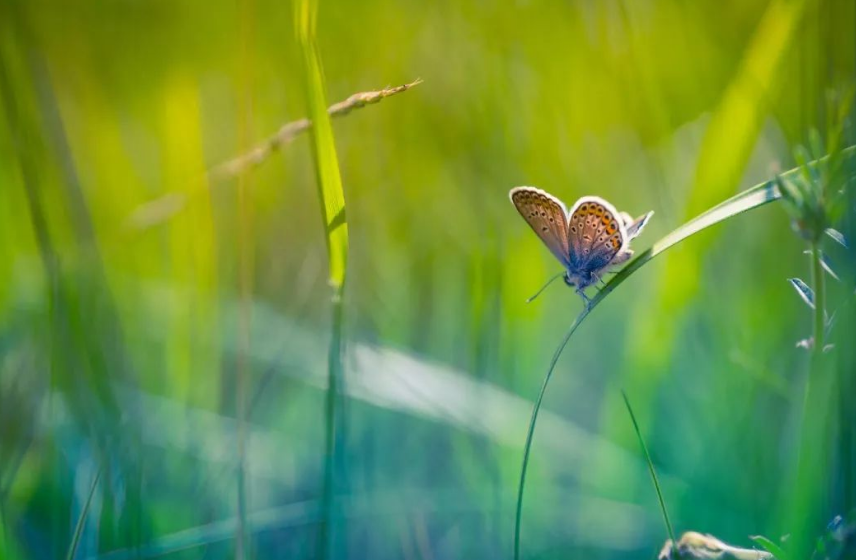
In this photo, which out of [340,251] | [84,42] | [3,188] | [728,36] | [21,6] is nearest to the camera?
[340,251]

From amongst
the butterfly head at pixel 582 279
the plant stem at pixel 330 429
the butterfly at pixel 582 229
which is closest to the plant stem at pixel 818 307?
the butterfly at pixel 582 229

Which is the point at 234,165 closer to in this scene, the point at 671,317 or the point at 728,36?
the point at 671,317

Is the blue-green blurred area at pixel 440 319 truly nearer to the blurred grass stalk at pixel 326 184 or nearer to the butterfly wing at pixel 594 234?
the blurred grass stalk at pixel 326 184

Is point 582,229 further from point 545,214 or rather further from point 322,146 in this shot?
point 322,146

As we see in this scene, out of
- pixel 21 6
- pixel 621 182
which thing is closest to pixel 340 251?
pixel 21 6

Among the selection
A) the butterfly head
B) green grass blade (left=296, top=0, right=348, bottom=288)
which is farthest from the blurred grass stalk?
the butterfly head

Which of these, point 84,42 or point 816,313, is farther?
point 84,42
